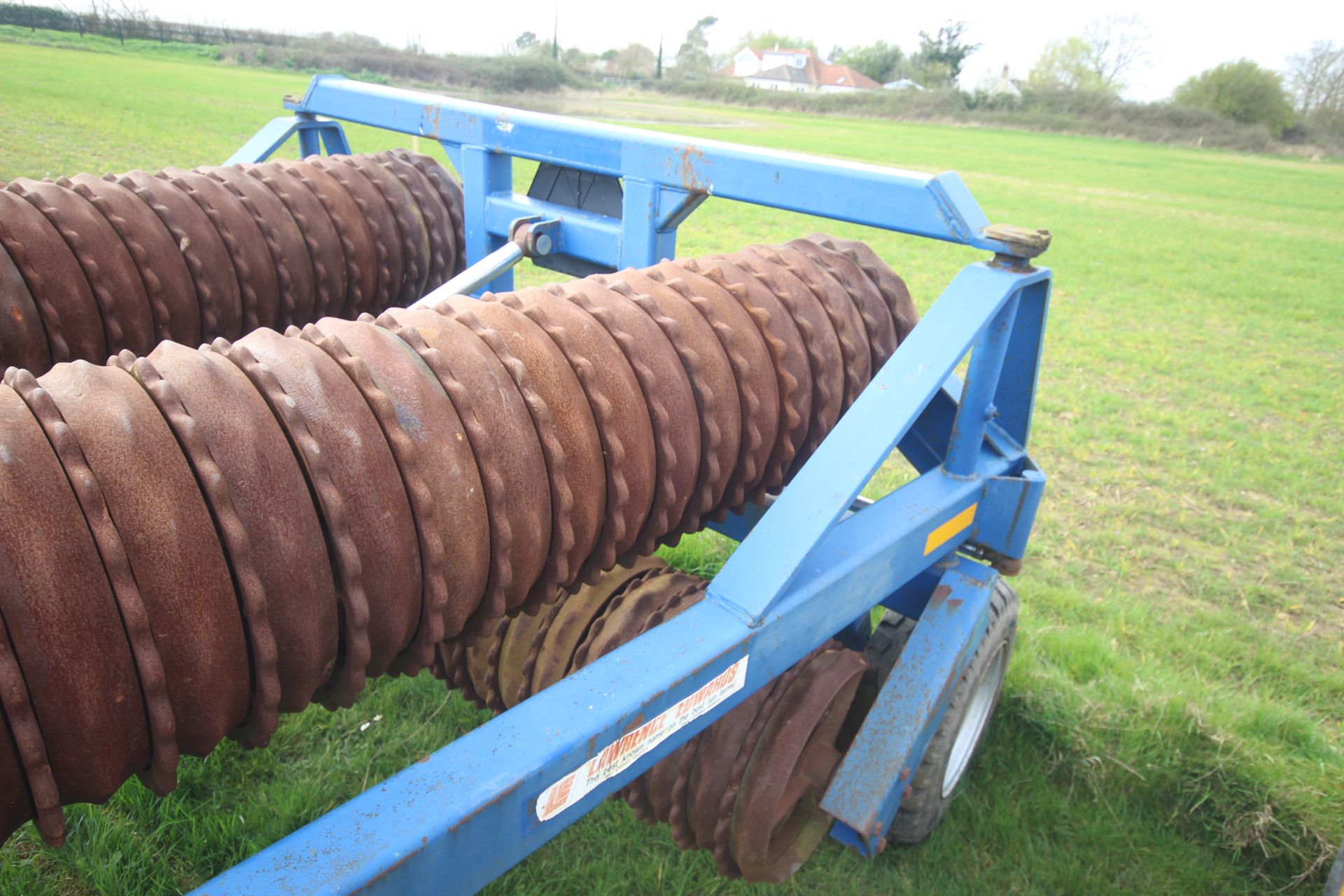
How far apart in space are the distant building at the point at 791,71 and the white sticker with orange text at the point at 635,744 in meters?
78.0

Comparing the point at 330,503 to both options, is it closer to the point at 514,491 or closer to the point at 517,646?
the point at 514,491

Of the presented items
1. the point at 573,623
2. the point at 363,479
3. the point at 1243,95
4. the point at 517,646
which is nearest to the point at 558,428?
the point at 363,479

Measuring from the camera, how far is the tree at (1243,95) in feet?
156

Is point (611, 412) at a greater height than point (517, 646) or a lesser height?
greater

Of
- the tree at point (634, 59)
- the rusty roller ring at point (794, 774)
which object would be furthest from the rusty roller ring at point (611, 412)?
the tree at point (634, 59)

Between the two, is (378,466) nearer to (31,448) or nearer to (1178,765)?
(31,448)

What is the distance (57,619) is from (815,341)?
161 cm

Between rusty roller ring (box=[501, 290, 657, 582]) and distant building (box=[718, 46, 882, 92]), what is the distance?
77.6 meters

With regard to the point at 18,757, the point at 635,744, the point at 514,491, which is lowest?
the point at 635,744

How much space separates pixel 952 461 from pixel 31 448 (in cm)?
198

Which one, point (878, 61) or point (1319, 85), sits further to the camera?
point (878, 61)

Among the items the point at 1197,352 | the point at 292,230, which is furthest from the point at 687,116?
the point at 292,230

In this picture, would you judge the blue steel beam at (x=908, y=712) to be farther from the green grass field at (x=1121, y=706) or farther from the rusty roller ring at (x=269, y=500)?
the rusty roller ring at (x=269, y=500)

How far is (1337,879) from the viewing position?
2121 mm
